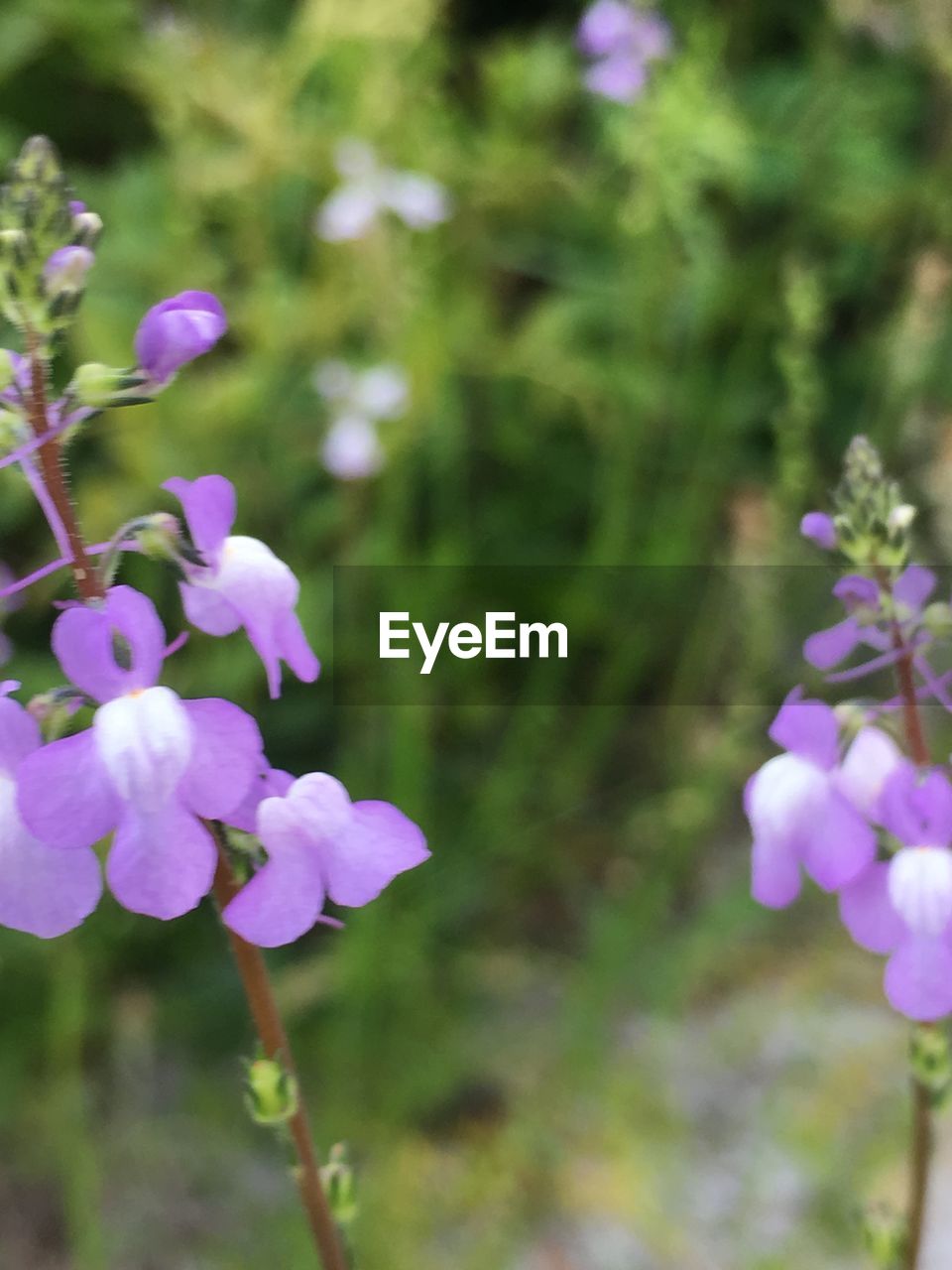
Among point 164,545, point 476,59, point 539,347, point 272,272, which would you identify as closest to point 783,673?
point 539,347

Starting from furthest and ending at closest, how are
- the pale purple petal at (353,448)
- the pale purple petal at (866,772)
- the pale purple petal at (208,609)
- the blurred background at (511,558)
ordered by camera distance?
the pale purple petal at (353,448), the blurred background at (511,558), the pale purple petal at (866,772), the pale purple petal at (208,609)

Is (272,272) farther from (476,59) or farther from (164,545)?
(164,545)

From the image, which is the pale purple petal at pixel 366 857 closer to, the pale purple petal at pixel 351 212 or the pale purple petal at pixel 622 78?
the pale purple petal at pixel 351 212

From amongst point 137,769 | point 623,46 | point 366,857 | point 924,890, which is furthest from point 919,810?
point 623,46

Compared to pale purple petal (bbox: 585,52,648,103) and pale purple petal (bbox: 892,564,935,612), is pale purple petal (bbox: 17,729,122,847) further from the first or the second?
pale purple petal (bbox: 585,52,648,103)

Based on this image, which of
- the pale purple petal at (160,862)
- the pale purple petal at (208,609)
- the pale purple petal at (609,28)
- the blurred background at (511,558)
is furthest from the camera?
the pale purple petal at (609,28)

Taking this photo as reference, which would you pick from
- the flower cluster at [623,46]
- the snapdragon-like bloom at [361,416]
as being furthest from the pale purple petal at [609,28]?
the snapdragon-like bloom at [361,416]
